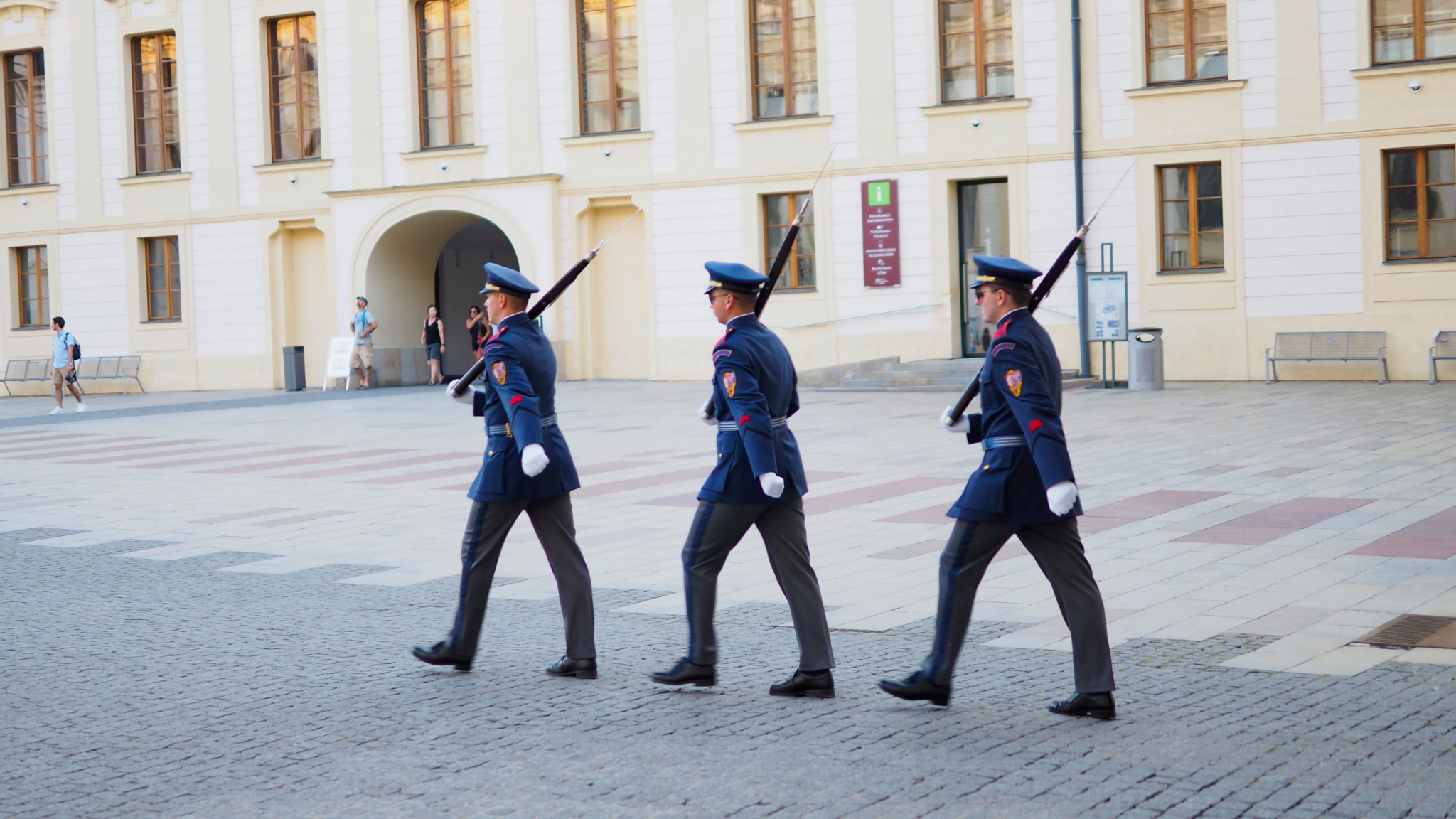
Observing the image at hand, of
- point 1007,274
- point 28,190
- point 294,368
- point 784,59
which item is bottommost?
point 294,368

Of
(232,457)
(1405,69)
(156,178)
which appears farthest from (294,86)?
(1405,69)

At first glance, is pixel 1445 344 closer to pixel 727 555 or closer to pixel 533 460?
pixel 727 555

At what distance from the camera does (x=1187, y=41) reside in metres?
24.0

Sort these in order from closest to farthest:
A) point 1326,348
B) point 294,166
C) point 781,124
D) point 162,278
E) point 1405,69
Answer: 1. point 1405,69
2. point 1326,348
3. point 781,124
4. point 294,166
5. point 162,278

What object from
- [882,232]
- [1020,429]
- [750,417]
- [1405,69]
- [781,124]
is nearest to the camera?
[1020,429]

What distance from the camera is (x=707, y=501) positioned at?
579cm

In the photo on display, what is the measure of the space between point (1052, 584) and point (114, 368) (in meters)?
29.7

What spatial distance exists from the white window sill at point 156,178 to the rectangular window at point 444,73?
542 cm

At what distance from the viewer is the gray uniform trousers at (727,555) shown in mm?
5734

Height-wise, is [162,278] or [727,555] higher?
[162,278]

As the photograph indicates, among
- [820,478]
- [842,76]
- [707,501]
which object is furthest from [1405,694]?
[842,76]

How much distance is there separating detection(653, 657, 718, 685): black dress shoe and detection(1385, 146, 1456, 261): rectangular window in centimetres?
1992

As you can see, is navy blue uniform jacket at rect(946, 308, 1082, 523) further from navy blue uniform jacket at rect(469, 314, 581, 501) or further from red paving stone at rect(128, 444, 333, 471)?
red paving stone at rect(128, 444, 333, 471)

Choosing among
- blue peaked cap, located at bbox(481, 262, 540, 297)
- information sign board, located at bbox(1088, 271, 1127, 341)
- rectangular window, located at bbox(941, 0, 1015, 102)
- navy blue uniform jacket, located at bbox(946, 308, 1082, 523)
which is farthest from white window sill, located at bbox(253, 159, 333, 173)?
navy blue uniform jacket, located at bbox(946, 308, 1082, 523)
